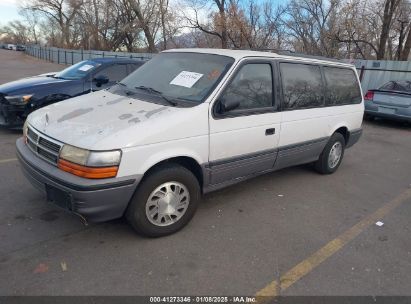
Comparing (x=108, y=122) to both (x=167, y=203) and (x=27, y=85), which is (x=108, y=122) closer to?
(x=167, y=203)

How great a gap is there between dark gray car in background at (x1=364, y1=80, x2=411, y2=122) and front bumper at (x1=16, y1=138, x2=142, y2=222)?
9300 mm

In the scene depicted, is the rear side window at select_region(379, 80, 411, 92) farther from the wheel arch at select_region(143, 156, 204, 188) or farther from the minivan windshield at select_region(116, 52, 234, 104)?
the wheel arch at select_region(143, 156, 204, 188)

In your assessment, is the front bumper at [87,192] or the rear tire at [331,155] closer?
the front bumper at [87,192]

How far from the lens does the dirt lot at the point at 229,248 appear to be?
9.34ft

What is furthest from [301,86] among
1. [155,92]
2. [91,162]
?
[91,162]

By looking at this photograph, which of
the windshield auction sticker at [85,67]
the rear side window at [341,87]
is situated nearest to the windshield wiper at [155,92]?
the rear side window at [341,87]

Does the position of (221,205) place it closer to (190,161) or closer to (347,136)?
(190,161)

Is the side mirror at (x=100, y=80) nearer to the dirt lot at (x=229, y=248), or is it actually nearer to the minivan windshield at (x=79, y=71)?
the minivan windshield at (x=79, y=71)

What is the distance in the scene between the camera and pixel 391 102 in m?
10.2

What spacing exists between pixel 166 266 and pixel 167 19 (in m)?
31.9

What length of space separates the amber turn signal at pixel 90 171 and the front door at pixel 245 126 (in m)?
1.11

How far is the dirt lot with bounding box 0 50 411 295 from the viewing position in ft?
9.34

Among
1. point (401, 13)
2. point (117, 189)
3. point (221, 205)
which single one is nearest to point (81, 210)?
point (117, 189)

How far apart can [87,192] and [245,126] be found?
1.84 m
